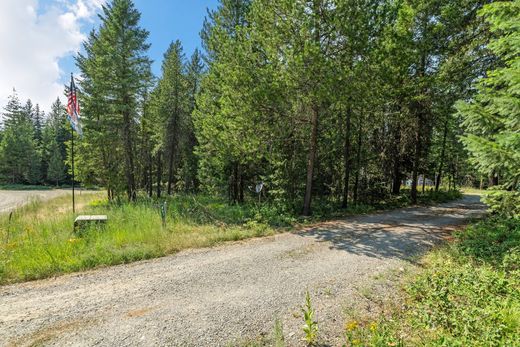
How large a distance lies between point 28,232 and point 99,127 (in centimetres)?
1439

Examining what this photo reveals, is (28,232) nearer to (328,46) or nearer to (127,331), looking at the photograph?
(127,331)

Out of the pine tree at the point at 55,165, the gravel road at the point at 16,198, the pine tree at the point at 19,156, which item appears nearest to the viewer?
the gravel road at the point at 16,198

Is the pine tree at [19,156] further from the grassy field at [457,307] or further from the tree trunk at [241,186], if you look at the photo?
the grassy field at [457,307]

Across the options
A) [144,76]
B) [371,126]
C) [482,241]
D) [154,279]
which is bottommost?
[154,279]

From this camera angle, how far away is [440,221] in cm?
1027

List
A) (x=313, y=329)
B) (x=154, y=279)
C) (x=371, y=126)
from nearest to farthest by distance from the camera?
(x=313, y=329) < (x=154, y=279) < (x=371, y=126)

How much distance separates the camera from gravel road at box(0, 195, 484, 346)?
325 centimetres

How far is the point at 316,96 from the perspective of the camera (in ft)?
29.8

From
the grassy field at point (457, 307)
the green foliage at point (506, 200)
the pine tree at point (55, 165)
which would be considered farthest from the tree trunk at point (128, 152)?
the pine tree at point (55, 165)

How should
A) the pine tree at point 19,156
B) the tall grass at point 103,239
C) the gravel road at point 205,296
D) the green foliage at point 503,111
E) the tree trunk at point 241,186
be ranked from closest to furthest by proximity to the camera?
the gravel road at point 205,296, the green foliage at point 503,111, the tall grass at point 103,239, the tree trunk at point 241,186, the pine tree at point 19,156

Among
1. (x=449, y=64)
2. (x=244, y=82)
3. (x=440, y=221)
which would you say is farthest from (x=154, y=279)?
(x=449, y=64)

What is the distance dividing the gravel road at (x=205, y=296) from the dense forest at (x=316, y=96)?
3.38 meters

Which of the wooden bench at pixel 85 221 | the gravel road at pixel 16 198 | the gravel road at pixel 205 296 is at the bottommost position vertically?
the gravel road at pixel 16 198

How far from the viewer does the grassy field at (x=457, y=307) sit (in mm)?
2963
